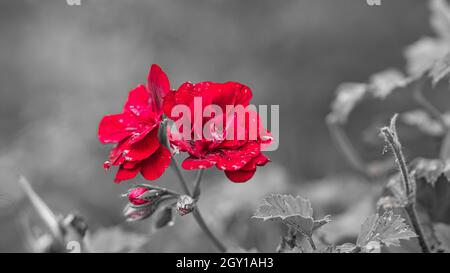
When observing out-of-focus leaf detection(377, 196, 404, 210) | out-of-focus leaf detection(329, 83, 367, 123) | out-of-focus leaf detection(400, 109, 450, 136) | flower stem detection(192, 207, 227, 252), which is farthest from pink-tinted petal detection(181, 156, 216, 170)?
out-of-focus leaf detection(400, 109, 450, 136)

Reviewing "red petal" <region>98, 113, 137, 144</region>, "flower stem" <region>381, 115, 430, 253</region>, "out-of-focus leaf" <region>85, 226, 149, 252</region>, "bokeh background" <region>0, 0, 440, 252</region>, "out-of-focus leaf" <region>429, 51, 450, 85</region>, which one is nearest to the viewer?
"flower stem" <region>381, 115, 430, 253</region>

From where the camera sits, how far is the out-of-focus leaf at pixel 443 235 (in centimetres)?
89

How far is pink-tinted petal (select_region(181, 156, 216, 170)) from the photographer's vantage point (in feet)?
2.41

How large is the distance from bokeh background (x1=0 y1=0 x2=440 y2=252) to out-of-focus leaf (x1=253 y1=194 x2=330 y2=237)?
31.7 inches

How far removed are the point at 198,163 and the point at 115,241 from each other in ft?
1.43

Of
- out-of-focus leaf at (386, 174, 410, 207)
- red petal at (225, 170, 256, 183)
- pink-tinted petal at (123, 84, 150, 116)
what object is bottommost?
out-of-focus leaf at (386, 174, 410, 207)

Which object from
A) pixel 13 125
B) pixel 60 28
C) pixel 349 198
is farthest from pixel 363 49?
pixel 13 125

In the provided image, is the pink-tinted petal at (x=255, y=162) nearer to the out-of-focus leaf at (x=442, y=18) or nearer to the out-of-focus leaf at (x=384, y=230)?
the out-of-focus leaf at (x=384, y=230)

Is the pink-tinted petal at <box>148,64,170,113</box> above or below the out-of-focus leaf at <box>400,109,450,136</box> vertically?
above

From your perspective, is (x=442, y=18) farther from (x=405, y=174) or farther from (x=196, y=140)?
(x=196, y=140)

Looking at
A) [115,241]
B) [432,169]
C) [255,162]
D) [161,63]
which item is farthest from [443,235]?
[161,63]

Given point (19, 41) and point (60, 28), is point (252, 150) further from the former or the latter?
point (19, 41)

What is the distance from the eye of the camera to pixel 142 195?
32.0 inches

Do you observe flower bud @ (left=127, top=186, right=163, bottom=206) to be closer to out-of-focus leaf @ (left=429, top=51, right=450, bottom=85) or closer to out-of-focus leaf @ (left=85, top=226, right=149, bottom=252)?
out-of-focus leaf @ (left=85, top=226, right=149, bottom=252)
